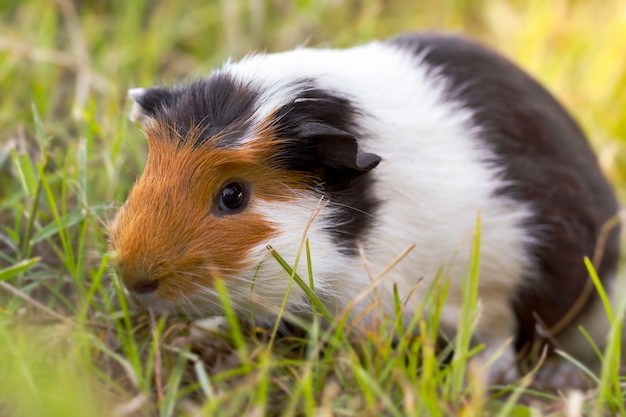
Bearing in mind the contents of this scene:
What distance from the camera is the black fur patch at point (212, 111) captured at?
2.56 m

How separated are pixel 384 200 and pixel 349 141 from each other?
1.27 feet

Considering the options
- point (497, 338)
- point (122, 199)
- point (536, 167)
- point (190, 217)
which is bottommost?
point (497, 338)

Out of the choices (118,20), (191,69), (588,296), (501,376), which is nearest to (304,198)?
(501,376)

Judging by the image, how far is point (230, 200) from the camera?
Answer: 2.53m

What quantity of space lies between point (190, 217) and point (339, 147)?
→ 52cm

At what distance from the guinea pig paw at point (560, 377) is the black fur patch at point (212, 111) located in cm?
158

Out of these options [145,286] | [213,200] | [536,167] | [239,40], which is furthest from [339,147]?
[239,40]

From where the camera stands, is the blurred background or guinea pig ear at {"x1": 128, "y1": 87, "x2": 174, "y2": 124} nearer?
guinea pig ear at {"x1": 128, "y1": 87, "x2": 174, "y2": 124}

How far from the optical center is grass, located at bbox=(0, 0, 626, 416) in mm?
2330

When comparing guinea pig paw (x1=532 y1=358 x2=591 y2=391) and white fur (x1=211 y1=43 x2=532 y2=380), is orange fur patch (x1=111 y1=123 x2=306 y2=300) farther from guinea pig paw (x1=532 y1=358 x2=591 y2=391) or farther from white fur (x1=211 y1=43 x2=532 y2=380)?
guinea pig paw (x1=532 y1=358 x2=591 y2=391)

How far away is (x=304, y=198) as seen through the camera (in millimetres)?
2633

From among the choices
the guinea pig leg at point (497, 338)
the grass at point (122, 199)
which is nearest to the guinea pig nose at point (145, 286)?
the grass at point (122, 199)

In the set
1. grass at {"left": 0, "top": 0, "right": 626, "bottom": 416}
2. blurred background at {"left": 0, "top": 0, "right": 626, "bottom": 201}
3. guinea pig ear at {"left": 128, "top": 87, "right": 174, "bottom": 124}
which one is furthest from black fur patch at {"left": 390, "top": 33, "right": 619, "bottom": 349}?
Answer: blurred background at {"left": 0, "top": 0, "right": 626, "bottom": 201}

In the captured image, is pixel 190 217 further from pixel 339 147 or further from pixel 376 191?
pixel 376 191
